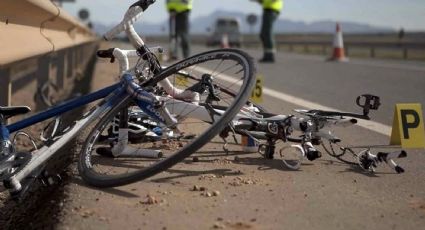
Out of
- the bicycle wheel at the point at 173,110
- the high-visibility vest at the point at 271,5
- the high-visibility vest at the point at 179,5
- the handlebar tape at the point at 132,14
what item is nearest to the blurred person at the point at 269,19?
the high-visibility vest at the point at 271,5

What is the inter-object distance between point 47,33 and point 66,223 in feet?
13.5

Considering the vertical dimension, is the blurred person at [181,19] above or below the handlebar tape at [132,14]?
below

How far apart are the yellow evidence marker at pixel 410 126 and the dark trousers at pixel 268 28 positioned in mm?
10401

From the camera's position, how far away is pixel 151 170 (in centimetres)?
264

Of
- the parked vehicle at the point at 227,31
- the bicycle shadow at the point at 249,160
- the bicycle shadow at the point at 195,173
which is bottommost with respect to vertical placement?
the parked vehicle at the point at 227,31

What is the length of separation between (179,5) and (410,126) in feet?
34.6

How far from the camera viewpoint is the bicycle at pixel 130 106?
288cm

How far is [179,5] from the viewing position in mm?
13555

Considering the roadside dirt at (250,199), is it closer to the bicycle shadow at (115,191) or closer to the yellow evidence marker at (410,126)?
the bicycle shadow at (115,191)

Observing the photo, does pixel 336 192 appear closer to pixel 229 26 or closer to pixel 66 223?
pixel 66 223

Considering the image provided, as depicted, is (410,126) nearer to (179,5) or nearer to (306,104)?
(306,104)

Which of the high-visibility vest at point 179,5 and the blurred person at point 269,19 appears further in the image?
the blurred person at point 269,19

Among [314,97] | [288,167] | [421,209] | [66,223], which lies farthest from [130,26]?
[314,97]

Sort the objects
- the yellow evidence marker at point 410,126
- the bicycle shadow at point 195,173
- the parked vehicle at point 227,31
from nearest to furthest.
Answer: the bicycle shadow at point 195,173, the yellow evidence marker at point 410,126, the parked vehicle at point 227,31
